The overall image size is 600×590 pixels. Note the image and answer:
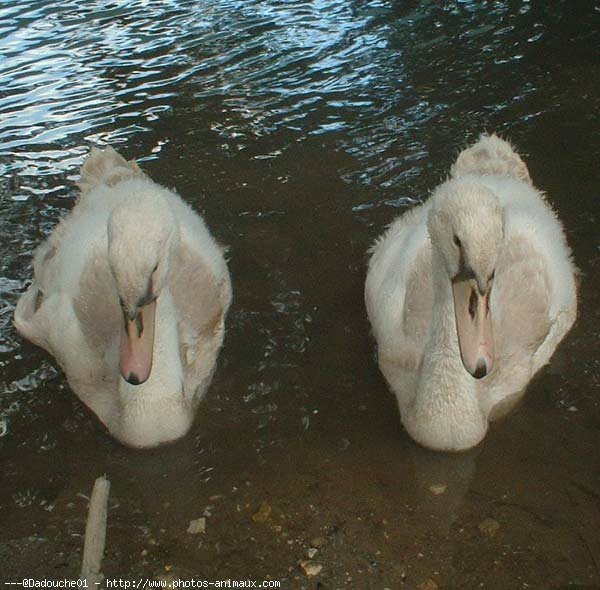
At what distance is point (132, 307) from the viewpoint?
166 inches

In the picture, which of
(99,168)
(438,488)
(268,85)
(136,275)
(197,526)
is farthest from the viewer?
(268,85)

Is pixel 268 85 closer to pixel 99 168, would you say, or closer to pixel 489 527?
pixel 99 168

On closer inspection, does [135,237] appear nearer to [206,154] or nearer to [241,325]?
[241,325]

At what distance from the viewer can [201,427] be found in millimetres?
4930

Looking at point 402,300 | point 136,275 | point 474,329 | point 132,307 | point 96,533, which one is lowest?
point 96,533

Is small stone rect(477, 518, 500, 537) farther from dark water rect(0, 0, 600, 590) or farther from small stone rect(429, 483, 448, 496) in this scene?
small stone rect(429, 483, 448, 496)

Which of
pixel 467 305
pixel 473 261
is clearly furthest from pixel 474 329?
pixel 473 261

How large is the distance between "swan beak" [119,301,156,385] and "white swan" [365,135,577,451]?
4.53ft

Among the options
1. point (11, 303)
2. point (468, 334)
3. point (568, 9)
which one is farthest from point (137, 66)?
point (468, 334)

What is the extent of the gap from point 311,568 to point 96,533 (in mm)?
999

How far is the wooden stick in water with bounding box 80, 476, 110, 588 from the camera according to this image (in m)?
4.05

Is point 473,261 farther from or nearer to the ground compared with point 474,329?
farther from the ground

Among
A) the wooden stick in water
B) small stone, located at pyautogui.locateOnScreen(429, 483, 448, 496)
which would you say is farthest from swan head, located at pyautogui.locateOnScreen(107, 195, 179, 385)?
small stone, located at pyautogui.locateOnScreen(429, 483, 448, 496)

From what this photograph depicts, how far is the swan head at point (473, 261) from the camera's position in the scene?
4.06 m
